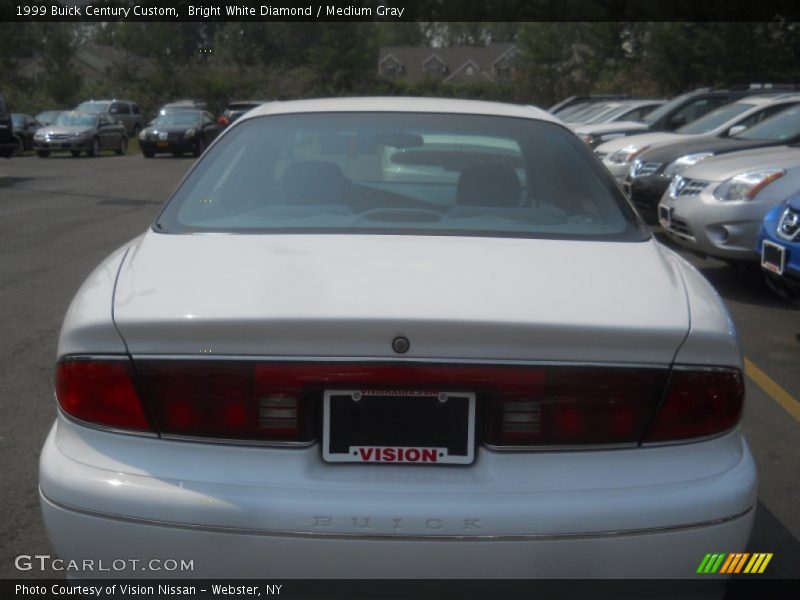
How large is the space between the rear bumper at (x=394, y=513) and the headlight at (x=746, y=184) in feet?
19.9

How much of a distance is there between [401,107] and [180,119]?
27.9m

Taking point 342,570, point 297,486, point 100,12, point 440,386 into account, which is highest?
point 440,386

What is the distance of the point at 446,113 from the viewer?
3768mm

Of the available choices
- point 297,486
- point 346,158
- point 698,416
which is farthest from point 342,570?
point 346,158

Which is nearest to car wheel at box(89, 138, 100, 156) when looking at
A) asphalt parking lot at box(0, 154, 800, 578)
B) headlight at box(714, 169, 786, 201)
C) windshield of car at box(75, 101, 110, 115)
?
windshield of car at box(75, 101, 110, 115)

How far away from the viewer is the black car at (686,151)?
34.5ft

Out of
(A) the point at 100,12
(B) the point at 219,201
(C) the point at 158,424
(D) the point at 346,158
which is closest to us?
(C) the point at 158,424

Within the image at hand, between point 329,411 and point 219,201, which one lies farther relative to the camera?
point 219,201

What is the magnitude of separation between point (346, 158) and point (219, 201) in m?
0.58

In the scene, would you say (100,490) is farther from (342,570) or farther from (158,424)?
(342,570)

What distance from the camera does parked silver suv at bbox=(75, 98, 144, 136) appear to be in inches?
1465

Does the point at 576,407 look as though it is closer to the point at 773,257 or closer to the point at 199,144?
the point at 773,257

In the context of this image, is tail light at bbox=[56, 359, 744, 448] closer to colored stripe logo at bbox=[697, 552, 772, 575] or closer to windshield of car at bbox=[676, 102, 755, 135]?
colored stripe logo at bbox=[697, 552, 772, 575]

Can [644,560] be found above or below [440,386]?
below
